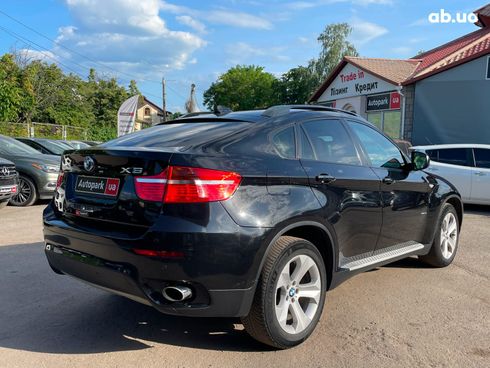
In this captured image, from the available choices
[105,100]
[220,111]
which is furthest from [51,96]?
[220,111]

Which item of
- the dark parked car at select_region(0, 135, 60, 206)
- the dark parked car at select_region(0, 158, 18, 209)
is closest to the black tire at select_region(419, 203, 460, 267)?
the dark parked car at select_region(0, 158, 18, 209)

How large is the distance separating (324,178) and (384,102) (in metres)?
22.4

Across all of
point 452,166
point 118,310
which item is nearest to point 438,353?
point 118,310

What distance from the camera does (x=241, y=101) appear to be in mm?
70250

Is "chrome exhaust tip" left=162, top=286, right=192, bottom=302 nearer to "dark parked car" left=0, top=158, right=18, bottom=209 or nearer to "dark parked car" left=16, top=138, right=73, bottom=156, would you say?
"dark parked car" left=0, top=158, right=18, bottom=209

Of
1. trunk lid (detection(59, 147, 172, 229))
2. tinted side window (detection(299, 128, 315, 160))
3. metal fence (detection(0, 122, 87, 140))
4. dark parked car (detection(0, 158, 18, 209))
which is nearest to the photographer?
trunk lid (detection(59, 147, 172, 229))

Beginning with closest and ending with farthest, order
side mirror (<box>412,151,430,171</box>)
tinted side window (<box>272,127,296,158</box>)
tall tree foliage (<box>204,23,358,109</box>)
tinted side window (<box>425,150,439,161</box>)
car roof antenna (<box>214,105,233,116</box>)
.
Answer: tinted side window (<box>272,127,296,158</box>), car roof antenna (<box>214,105,233,116</box>), side mirror (<box>412,151,430,171</box>), tinted side window (<box>425,150,439,161</box>), tall tree foliage (<box>204,23,358,109</box>)

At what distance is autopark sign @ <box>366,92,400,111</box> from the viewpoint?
23328 millimetres

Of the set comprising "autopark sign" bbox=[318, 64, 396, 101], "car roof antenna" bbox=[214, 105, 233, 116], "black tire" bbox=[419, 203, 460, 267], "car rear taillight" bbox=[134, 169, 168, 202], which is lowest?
"black tire" bbox=[419, 203, 460, 267]

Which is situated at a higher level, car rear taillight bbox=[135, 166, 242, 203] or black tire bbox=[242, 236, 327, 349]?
car rear taillight bbox=[135, 166, 242, 203]

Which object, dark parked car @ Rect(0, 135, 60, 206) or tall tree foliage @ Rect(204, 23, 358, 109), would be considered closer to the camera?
dark parked car @ Rect(0, 135, 60, 206)

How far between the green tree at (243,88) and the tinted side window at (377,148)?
61.7 metres

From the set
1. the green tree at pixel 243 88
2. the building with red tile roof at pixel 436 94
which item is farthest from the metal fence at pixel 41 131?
the green tree at pixel 243 88

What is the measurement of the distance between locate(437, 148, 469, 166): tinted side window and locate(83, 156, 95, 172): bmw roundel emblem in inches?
354
